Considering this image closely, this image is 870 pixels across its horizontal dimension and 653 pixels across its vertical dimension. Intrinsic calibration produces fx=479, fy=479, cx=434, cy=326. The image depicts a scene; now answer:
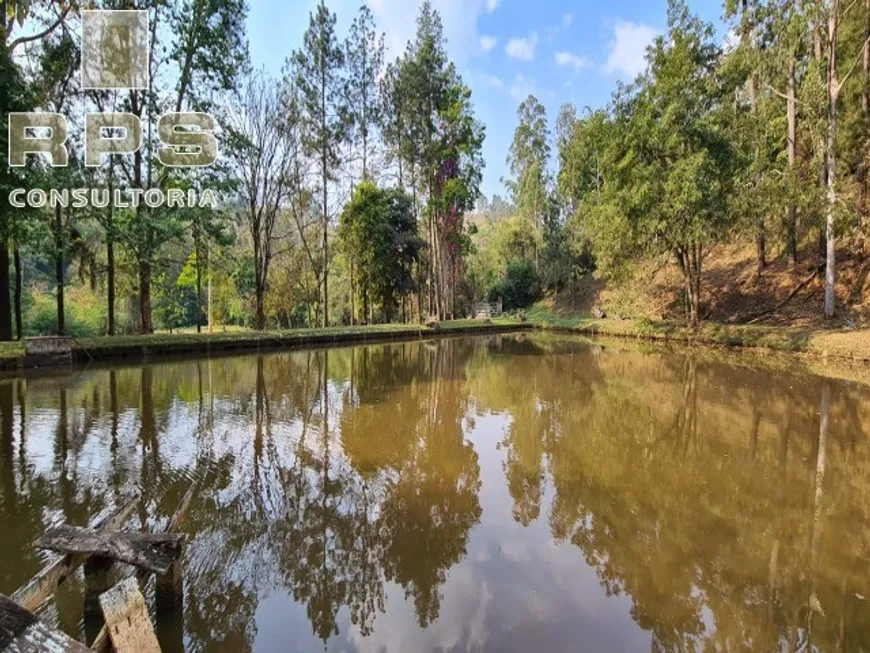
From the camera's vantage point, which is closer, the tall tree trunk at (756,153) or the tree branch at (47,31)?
the tree branch at (47,31)

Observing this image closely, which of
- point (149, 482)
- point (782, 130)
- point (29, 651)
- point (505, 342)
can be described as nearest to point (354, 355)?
point (505, 342)

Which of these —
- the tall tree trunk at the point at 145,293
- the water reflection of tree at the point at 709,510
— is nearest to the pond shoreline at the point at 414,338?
the tall tree trunk at the point at 145,293

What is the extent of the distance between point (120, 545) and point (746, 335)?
1861 cm

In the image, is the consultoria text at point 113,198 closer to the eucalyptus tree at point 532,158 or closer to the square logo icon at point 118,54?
the square logo icon at point 118,54

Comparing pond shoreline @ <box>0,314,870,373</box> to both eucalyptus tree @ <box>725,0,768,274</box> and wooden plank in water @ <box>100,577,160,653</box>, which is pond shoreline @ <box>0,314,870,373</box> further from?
wooden plank in water @ <box>100,577,160,653</box>

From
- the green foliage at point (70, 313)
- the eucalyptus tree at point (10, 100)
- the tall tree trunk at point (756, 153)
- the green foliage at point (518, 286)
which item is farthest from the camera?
the green foliage at point (518, 286)

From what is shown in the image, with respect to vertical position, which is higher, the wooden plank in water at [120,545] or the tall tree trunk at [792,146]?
the tall tree trunk at [792,146]

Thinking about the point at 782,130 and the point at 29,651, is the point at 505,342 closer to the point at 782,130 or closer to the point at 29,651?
the point at 782,130

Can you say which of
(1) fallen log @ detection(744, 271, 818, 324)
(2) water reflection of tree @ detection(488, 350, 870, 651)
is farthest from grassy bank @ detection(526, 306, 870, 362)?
(2) water reflection of tree @ detection(488, 350, 870, 651)

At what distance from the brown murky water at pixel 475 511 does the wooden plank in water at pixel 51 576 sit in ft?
1.93

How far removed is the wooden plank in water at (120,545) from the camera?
238cm

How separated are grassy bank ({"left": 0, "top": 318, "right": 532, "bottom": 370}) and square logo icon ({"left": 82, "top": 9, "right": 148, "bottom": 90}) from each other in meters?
7.75

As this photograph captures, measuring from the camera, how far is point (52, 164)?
40.6 ft

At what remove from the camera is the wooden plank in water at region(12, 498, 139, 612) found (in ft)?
6.55
